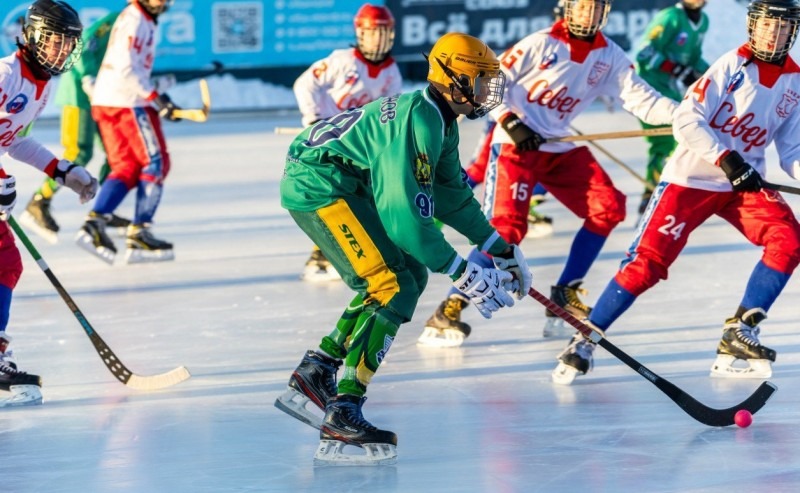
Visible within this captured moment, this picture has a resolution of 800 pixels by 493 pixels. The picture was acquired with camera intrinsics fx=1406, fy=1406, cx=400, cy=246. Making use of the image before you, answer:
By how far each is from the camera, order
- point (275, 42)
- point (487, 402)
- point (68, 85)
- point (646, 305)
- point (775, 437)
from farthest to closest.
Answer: point (275, 42), point (68, 85), point (646, 305), point (487, 402), point (775, 437)

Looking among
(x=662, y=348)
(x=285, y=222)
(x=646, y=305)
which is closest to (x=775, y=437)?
(x=662, y=348)

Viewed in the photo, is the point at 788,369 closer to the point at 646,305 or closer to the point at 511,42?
the point at 646,305

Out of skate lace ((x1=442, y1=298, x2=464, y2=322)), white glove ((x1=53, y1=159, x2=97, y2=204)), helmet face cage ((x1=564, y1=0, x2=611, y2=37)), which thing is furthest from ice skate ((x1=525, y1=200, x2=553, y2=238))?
white glove ((x1=53, y1=159, x2=97, y2=204))

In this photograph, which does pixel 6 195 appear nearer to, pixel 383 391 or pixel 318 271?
pixel 383 391

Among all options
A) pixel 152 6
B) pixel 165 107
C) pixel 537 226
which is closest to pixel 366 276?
pixel 165 107

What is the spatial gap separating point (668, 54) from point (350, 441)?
481 cm

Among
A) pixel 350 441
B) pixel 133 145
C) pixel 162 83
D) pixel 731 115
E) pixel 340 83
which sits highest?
pixel 731 115

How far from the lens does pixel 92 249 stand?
6.50m

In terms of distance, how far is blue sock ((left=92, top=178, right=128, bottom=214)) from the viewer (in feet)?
21.7

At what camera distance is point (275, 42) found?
42.7 feet

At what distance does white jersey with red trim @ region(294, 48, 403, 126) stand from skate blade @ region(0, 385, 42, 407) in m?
2.41

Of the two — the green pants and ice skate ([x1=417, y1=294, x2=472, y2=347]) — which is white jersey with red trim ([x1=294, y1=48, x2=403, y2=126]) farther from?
the green pants

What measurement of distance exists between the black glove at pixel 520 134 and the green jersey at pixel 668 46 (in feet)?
9.40

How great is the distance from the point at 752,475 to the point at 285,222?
4.77m
